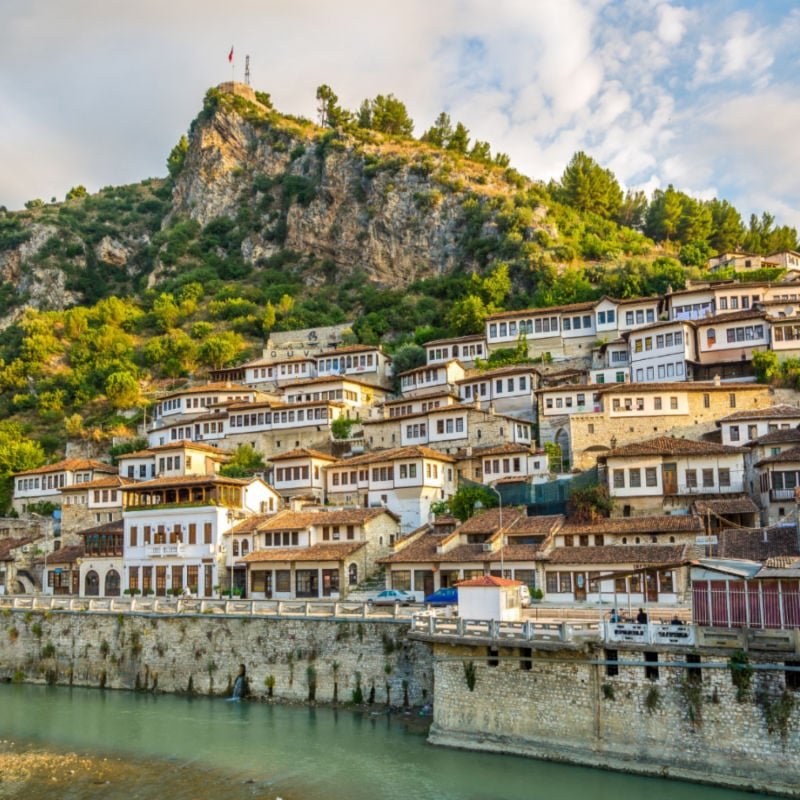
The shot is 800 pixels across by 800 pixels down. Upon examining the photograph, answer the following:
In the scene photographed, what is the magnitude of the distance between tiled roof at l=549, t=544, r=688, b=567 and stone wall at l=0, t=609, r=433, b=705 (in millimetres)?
9605

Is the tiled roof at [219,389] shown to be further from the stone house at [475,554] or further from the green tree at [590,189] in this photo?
the green tree at [590,189]

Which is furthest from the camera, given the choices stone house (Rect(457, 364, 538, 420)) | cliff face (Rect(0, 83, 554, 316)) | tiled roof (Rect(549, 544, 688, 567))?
cliff face (Rect(0, 83, 554, 316))

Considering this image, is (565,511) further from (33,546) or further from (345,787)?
(33,546)

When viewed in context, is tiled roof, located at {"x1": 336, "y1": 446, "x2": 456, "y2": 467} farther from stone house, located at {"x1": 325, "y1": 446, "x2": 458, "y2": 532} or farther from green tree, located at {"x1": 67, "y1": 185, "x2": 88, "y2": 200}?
green tree, located at {"x1": 67, "y1": 185, "x2": 88, "y2": 200}

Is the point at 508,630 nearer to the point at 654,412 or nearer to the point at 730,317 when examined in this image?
the point at 654,412

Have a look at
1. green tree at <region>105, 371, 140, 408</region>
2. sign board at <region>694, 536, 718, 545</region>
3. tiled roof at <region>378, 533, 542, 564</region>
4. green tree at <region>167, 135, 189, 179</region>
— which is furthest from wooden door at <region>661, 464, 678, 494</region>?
green tree at <region>167, 135, 189, 179</region>

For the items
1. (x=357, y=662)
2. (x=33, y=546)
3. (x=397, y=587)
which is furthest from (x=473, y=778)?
(x=33, y=546)

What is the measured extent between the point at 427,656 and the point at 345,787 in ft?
24.7

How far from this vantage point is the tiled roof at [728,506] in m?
40.2

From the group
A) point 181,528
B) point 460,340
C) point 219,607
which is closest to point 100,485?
point 181,528

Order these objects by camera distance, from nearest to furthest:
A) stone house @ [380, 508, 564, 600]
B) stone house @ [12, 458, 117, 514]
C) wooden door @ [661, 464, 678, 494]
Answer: stone house @ [380, 508, 564, 600] → wooden door @ [661, 464, 678, 494] → stone house @ [12, 458, 117, 514]

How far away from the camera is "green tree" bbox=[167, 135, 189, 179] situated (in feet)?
507

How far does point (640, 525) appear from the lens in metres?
40.0

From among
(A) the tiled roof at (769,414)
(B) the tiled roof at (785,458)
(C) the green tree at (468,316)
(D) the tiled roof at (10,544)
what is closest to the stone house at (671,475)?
(B) the tiled roof at (785,458)
